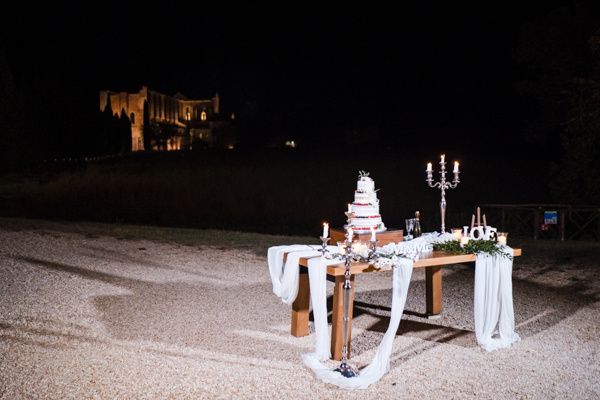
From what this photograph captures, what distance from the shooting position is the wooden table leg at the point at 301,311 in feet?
19.2

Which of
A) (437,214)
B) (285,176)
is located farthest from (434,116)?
(437,214)

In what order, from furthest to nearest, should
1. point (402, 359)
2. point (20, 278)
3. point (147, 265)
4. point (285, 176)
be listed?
point (285, 176), point (147, 265), point (20, 278), point (402, 359)

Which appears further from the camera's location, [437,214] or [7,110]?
[7,110]

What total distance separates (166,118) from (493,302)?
84.7m

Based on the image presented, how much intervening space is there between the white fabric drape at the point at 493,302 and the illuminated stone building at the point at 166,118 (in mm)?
72828

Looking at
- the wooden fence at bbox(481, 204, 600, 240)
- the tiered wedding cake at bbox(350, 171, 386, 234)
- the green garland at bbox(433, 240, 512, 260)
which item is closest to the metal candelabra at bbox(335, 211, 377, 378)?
the tiered wedding cake at bbox(350, 171, 386, 234)

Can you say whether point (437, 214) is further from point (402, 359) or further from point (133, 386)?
point (133, 386)

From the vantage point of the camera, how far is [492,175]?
3350 centimetres

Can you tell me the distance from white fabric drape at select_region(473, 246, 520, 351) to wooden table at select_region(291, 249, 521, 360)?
0.20 m

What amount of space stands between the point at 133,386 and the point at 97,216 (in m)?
16.5

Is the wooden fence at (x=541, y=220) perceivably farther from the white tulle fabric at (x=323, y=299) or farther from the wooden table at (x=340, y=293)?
the white tulle fabric at (x=323, y=299)

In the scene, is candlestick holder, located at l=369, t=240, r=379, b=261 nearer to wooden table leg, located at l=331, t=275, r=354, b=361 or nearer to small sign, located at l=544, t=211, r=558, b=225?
wooden table leg, located at l=331, t=275, r=354, b=361

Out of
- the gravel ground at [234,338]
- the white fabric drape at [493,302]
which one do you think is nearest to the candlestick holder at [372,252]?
the gravel ground at [234,338]

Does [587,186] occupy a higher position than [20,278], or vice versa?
[587,186]
